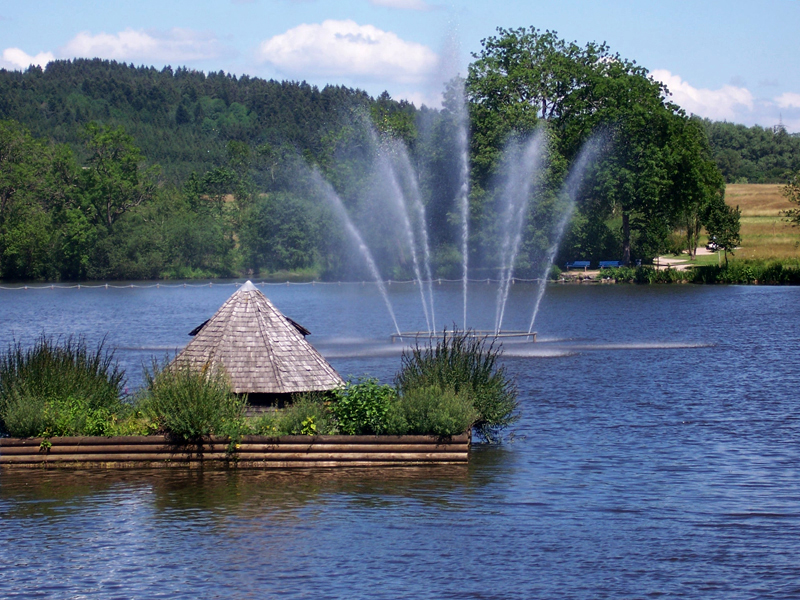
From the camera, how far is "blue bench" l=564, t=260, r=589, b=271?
90.9 m

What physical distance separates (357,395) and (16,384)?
670 centimetres

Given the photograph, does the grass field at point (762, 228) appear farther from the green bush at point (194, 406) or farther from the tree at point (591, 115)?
the green bush at point (194, 406)

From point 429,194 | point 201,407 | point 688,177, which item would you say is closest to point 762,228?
point 688,177

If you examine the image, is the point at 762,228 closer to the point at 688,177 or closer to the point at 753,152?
the point at 688,177

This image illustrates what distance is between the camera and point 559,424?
23.4 meters

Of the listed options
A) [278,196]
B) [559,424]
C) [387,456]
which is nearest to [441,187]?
[278,196]

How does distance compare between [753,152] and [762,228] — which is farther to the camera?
[753,152]

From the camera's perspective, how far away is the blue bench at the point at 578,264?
90.9 meters

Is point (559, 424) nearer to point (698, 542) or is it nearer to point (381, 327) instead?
point (698, 542)

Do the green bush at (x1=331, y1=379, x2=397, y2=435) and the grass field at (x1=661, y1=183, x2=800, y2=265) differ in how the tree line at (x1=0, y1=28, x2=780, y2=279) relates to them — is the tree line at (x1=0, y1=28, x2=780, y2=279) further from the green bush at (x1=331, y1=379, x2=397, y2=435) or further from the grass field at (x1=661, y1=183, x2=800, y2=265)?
the green bush at (x1=331, y1=379, x2=397, y2=435)

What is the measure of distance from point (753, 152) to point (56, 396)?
17472 centimetres

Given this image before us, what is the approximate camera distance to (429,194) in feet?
303

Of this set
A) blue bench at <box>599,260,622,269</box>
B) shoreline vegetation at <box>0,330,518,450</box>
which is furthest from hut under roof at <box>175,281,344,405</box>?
blue bench at <box>599,260,622,269</box>

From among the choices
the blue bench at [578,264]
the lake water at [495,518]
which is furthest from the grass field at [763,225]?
the lake water at [495,518]
